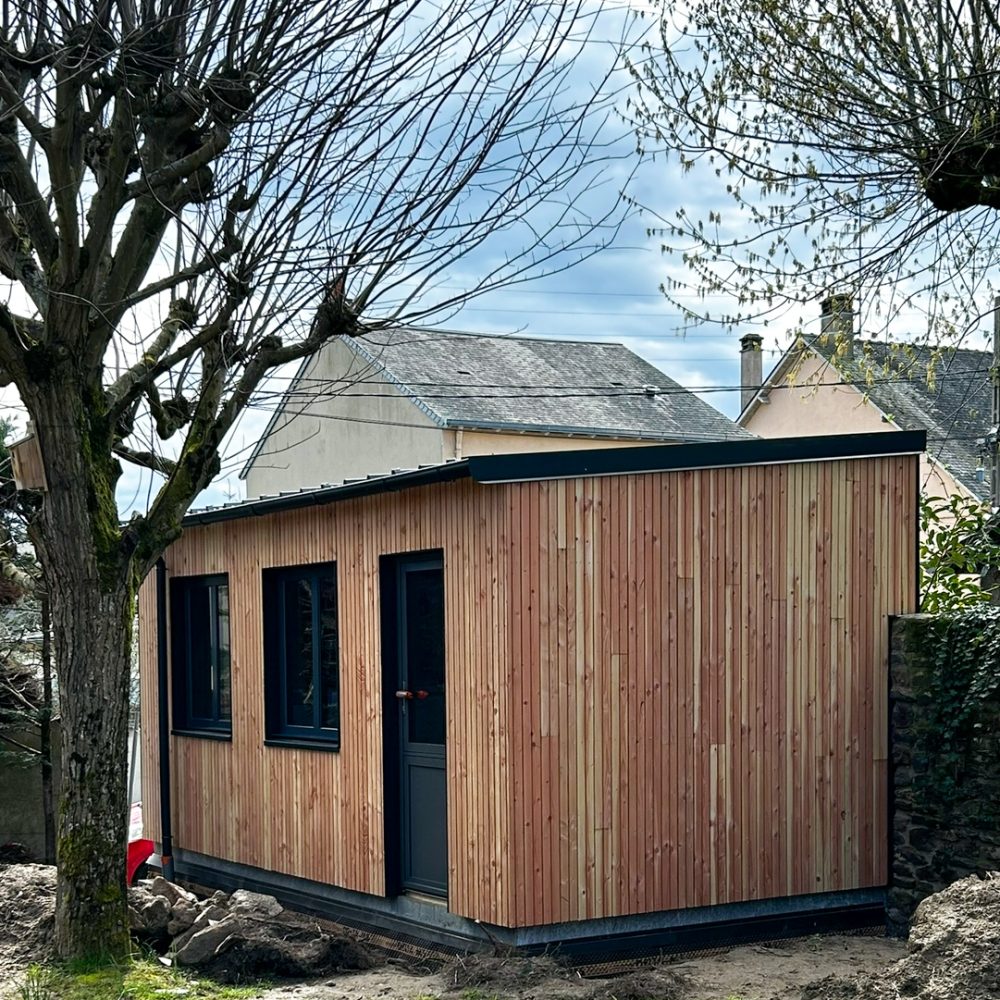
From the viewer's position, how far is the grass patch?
7.62m

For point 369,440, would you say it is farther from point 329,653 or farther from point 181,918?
point 181,918

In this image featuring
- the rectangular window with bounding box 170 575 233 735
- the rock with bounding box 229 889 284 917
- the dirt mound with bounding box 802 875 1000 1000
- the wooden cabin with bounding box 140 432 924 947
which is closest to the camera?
the dirt mound with bounding box 802 875 1000 1000

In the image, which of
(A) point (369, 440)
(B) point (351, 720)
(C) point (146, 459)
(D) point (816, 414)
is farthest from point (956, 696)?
(D) point (816, 414)

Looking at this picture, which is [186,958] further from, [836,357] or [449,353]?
[449,353]

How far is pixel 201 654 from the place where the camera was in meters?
13.0

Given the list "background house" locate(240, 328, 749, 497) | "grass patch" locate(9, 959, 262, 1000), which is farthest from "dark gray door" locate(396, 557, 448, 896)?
"background house" locate(240, 328, 749, 497)

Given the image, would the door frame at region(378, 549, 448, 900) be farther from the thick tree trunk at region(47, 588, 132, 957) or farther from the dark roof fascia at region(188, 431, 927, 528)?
the thick tree trunk at region(47, 588, 132, 957)

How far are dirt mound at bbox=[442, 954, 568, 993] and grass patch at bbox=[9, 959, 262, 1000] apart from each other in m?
1.15

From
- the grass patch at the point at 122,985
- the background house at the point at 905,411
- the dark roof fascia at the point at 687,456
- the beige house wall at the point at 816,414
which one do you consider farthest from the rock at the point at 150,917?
the beige house wall at the point at 816,414

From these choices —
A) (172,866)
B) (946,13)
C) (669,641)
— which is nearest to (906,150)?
(946,13)

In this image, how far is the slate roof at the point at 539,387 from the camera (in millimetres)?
24516

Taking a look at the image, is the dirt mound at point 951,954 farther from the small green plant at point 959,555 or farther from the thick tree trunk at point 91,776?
the small green plant at point 959,555

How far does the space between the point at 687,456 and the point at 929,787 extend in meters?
2.75

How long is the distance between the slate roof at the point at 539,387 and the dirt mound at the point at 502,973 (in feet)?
50.0
